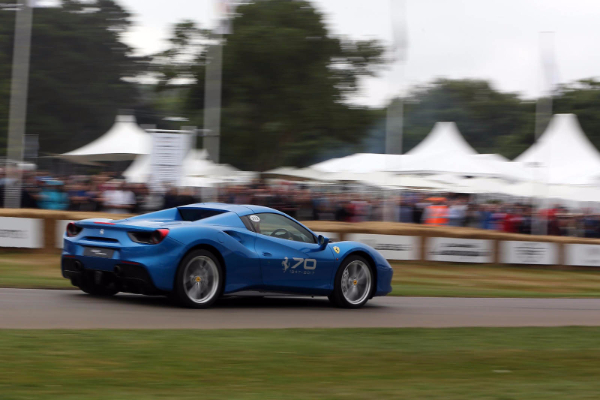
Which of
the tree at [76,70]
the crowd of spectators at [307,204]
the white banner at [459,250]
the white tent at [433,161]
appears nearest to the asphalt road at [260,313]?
the white banner at [459,250]

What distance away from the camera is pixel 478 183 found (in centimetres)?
3641

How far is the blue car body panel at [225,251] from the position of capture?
873 cm

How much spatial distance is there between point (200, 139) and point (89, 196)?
64.3 feet

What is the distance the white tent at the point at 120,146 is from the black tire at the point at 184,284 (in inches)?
938

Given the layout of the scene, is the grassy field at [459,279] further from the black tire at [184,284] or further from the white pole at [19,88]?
the white pole at [19,88]

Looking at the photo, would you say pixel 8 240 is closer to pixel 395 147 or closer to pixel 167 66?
pixel 395 147

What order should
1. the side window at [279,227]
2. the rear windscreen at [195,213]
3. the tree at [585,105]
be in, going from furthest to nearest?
the tree at [585,105] < the side window at [279,227] < the rear windscreen at [195,213]

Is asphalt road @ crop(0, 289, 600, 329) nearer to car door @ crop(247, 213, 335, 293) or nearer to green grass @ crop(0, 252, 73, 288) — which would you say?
car door @ crop(247, 213, 335, 293)

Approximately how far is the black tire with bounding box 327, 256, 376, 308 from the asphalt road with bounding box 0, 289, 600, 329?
5.2 inches

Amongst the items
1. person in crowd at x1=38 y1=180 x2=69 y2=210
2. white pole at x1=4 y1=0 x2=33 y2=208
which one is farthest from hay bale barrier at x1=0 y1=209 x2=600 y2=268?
white pole at x1=4 y1=0 x2=33 y2=208

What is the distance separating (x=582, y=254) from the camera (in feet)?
Answer: 72.3

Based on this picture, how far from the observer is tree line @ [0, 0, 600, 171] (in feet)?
116

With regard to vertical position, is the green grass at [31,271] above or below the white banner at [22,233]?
below

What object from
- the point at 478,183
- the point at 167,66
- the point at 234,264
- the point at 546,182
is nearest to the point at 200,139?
the point at 167,66
